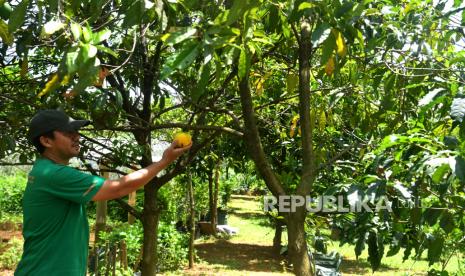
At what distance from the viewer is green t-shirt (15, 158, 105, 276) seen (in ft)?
6.63

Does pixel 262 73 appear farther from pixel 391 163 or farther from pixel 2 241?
pixel 2 241

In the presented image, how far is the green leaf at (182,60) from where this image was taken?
1.32 m

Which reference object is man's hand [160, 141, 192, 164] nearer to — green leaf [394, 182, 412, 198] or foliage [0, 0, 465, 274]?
foliage [0, 0, 465, 274]

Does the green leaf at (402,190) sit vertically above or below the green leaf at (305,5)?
below

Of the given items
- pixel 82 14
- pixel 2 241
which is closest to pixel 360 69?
pixel 82 14

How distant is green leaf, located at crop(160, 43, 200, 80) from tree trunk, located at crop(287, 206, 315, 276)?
0.99m

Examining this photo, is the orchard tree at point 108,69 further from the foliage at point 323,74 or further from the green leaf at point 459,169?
the green leaf at point 459,169

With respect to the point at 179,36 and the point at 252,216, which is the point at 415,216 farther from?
the point at 252,216

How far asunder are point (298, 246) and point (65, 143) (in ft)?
3.53

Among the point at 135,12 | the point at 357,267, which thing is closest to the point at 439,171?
the point at 135,12

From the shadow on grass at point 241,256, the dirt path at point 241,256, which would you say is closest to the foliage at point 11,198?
the dirt path at point 241,256

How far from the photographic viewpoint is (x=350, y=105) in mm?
3793

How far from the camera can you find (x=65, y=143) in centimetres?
213

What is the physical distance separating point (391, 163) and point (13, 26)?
1630mm
